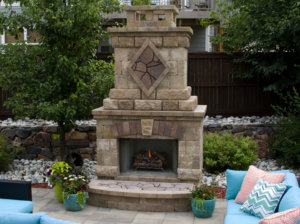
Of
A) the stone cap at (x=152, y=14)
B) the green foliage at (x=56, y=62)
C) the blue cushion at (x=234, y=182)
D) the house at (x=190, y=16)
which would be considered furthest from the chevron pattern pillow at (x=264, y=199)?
the house at (x=190, y=16)

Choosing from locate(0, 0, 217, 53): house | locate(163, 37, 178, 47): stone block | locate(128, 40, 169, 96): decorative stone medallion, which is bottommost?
locate(128, 40, 169, 96): decorative stone medallion

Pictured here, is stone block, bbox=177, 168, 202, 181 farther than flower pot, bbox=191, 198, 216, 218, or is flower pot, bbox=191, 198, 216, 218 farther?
stone block, bbox=177, 168, 202, 181

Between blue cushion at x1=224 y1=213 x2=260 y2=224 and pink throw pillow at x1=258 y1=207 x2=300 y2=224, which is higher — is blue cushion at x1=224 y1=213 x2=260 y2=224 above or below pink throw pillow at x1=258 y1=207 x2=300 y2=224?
below

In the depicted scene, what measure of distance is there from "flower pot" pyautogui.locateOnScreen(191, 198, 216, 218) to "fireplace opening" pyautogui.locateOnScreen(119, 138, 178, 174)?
1.25 m

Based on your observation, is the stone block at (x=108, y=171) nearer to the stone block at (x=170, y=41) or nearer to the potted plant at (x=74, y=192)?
the potted plant at (x=74, y=192)

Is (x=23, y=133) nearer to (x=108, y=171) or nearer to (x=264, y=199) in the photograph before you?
(x=108, y=171)

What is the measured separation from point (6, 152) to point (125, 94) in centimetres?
320

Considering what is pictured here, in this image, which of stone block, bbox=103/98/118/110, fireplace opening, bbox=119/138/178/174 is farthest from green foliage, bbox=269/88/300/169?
stone block, bbox=103/98/118/110

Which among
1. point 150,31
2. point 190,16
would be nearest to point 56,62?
point 150,31

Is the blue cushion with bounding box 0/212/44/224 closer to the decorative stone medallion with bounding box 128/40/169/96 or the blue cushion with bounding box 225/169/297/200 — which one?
the blue cushion with bounding box 225/169/297/200

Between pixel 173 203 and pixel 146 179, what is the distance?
848 millimetres

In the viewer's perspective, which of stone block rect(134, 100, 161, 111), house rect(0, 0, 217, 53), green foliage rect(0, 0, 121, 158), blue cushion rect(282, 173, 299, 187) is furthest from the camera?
house rect(0, 0, 217, 53)

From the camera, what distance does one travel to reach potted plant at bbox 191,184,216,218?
668 centimetres

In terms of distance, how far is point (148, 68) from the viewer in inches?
296
